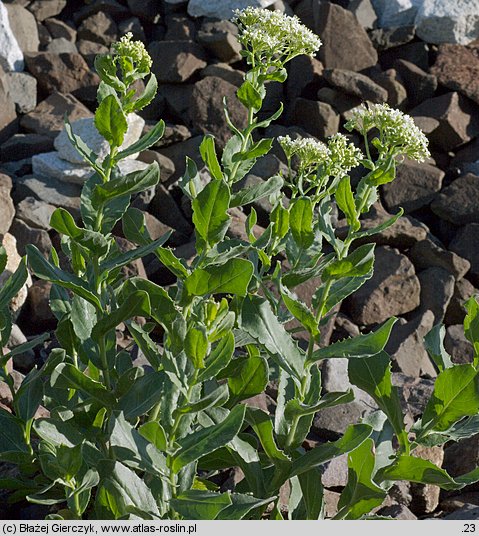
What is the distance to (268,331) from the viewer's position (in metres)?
2.11

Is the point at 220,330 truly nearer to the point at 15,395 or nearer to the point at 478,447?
the point at 15,395

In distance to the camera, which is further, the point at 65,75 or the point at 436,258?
the point at 65,75

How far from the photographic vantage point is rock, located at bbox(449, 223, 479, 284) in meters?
4.57

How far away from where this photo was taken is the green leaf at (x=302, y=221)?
2155 millimetres

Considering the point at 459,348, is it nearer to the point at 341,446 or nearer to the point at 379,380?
the point at 379,380

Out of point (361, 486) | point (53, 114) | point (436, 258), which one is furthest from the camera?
point (53, 114)

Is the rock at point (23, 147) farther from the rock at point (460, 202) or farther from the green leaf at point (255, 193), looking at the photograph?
the green leaf at point (255, 193)

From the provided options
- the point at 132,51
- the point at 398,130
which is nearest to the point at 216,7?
the point at 132,51

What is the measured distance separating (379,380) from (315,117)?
3232 millimetres

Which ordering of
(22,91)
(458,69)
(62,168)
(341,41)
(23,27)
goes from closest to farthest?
(62,168) → (22,91) → (458,69) → (341,41) → (23,27)

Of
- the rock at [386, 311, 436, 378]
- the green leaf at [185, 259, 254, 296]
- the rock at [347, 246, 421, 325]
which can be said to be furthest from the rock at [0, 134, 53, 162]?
the green leaf at [185, 259, 254, 296]

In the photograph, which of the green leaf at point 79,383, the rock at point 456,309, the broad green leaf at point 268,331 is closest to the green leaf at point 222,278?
the broad green leaf at point 268,331

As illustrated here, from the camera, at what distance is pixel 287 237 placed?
245 centimetres

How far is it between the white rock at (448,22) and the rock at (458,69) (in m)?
0.20
